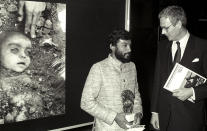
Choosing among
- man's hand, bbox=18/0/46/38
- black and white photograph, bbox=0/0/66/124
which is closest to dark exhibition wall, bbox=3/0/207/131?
black and white photograph, bbox=0/0/66/124

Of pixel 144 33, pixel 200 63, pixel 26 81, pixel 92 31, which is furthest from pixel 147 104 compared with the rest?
pixel 26 81

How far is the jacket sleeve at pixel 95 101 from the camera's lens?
8.43 feet

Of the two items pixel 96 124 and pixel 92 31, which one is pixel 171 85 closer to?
pixel 96 124

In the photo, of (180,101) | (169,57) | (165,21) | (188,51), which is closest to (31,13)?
(165,21)

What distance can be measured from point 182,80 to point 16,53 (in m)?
1.48

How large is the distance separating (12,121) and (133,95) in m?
1.12

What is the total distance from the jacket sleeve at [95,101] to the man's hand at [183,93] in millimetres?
552

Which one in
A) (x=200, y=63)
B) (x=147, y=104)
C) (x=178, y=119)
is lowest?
(x=147, y=104)

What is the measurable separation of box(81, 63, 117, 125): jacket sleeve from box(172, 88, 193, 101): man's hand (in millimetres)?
552

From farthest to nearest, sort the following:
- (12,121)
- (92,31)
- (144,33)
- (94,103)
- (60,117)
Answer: (144,33), (92,31), (60,117), (12,121), (94,103)

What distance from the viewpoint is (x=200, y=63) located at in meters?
2.69

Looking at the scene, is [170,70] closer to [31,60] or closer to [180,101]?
[180,101]

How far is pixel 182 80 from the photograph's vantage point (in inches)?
103

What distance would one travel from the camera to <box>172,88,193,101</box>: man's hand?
260cm
